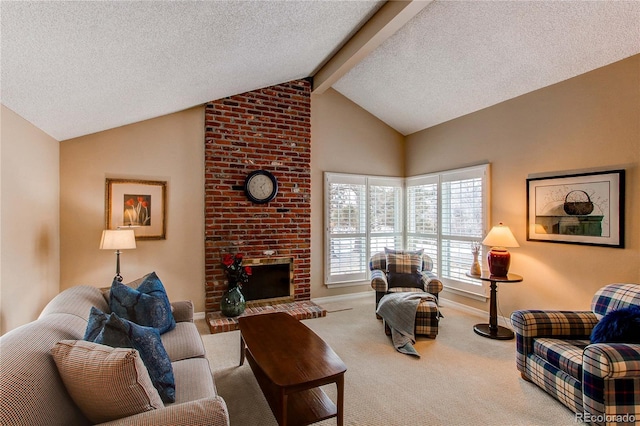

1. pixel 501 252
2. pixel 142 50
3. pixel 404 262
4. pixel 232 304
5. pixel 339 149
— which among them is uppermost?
pixel 142 50

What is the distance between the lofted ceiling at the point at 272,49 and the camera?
6.25 ft

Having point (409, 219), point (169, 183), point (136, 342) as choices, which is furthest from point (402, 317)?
point (169, 183)

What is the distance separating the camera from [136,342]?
1.65 meters

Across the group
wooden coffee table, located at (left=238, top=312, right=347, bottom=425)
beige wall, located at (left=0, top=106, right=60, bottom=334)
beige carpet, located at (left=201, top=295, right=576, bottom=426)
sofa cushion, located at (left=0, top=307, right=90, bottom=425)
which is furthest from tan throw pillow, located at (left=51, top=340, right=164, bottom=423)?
beige wall, located at (left=0, top=106, right=60, bottom=334)

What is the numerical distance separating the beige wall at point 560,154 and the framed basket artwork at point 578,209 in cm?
8

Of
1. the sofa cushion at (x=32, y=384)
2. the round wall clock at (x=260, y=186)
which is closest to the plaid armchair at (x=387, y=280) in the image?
the round wall clock at (x=260, y=186)

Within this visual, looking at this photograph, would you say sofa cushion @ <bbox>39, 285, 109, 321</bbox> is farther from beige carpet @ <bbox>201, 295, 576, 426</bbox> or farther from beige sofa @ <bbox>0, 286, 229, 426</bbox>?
beige carpet @ <bbox>201, 295, 576, 426</bbox>

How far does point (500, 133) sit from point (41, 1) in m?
4.47

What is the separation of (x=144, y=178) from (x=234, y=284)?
5.91ft

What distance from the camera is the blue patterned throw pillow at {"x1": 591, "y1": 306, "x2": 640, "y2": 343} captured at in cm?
209

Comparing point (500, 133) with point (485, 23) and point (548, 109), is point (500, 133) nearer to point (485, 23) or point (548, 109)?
point (548, 109)

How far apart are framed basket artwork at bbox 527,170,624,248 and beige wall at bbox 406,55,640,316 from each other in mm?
79

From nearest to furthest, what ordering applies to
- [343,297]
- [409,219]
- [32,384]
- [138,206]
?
[32,384]
[138,206]
[343,297]
[409,219]

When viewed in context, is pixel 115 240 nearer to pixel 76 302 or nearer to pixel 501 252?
pixel 76 302
